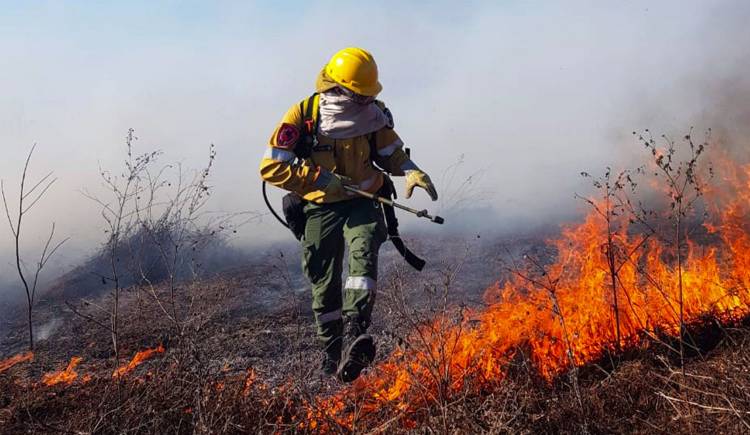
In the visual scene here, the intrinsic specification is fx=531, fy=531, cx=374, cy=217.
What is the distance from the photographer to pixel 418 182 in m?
4.21

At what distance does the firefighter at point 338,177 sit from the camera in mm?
3854

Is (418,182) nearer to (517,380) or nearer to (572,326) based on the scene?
(572,326)

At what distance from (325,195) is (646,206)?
899 centimetres

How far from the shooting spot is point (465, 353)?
11.4 ft

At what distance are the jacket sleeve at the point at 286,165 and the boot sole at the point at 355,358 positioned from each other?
1.20 meters

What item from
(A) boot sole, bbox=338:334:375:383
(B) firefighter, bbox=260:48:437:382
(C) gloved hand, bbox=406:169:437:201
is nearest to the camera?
(A) boot sole, bbox=338:334:375:383

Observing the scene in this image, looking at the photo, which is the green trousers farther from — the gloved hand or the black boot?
the black boot

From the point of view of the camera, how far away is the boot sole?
11.0ft

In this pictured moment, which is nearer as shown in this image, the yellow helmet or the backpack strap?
the yellow helmet

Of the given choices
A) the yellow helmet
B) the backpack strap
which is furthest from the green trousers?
the yellow helmet

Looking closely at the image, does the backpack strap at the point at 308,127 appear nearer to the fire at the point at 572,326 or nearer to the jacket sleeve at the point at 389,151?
the jacket sleeve at the point at 389,151

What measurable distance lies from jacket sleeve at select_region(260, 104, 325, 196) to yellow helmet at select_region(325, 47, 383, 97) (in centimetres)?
50

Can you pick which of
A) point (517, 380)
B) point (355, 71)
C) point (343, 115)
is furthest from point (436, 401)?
point (355, 71)

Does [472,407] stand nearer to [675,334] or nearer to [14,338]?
[675,334]
